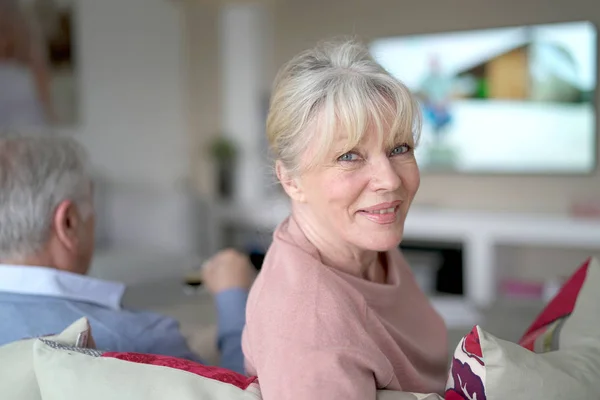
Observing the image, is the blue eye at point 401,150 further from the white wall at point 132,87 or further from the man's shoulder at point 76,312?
the white wall at point 132,87

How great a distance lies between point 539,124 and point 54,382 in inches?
138

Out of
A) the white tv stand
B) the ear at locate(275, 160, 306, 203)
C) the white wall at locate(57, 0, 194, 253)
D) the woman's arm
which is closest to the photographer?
the woman's arm

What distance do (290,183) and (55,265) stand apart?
2.01ft

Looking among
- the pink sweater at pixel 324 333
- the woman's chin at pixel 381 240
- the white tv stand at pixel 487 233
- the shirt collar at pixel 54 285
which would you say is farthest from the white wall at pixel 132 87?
the woman's chin at pixel 381 240

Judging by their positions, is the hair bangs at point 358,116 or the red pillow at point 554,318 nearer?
the hair bangs at point 358,116

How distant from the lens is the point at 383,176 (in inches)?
41.1

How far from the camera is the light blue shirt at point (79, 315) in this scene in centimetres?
135

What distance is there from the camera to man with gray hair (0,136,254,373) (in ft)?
4.48

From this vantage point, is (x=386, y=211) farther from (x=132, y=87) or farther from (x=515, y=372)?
(x=132, y=87)

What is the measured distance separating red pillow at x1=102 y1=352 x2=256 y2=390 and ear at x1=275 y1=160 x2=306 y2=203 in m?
0.30

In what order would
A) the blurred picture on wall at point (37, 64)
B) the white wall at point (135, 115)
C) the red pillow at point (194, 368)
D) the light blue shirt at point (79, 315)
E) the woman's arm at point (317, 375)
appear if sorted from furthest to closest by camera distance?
1. the white wall at point (135, 115)
2. the blurred picture on wall at point (37, 64)
3. the light blue shirt at point (79, 315)
4. the red pillow at point (194, 368)
5. the woman's arm at point (317, 375)

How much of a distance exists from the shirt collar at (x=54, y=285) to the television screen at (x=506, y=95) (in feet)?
9.05

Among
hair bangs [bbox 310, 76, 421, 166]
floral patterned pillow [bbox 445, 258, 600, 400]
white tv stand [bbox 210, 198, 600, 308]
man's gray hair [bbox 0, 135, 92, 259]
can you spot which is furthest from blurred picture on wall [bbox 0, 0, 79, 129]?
floral patterned pillow [bbox 445, 258, 600, 400]

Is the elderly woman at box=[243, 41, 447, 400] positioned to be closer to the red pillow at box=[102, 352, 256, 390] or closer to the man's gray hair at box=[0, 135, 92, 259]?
the red pillow at box=[102, 352, 256, 390]
